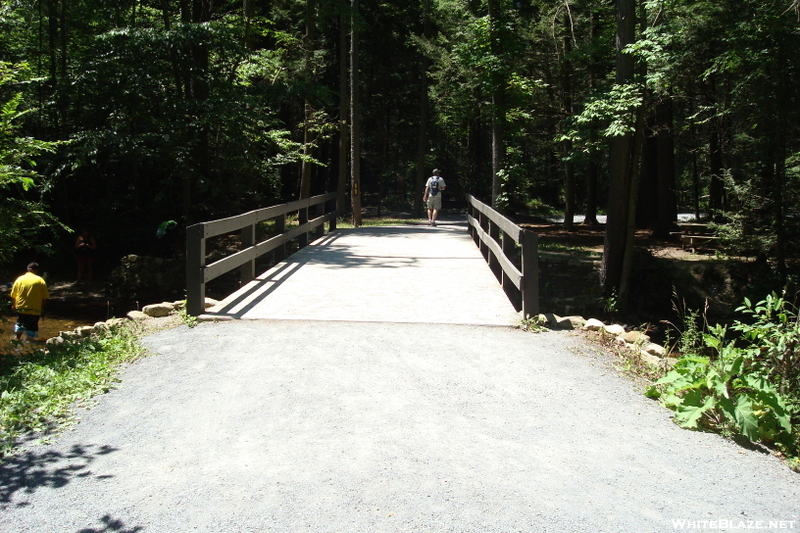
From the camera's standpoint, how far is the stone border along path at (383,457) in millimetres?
3625

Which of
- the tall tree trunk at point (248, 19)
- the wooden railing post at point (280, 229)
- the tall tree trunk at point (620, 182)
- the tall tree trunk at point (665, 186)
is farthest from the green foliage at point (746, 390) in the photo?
the tall tree trunk at point (248, 19)

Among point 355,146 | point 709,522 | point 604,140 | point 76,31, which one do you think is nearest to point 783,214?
point 604,140

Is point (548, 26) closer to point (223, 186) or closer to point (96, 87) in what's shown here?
point (223, 186)

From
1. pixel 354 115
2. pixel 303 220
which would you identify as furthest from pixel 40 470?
pixel 354 115

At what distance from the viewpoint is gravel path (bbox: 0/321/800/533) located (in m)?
3.63

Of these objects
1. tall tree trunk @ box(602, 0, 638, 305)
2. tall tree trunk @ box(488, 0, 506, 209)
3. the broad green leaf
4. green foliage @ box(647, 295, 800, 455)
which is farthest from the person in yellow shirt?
tall tree trunk @ box(488, 0, 506, 209)

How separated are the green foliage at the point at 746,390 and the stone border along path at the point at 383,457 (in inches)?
→ 9.0

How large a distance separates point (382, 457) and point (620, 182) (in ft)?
44.3

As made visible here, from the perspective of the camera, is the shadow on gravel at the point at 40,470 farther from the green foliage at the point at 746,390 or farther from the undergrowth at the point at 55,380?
the green foliage at the point at 746,390

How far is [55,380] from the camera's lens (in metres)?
5.91

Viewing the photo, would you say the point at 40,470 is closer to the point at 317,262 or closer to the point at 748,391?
the point at 748,391

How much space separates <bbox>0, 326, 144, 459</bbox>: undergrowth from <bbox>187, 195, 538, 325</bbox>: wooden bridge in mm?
1459

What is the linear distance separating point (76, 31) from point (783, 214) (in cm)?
2039

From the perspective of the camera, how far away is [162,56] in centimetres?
1794
